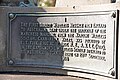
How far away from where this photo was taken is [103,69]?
213 inches

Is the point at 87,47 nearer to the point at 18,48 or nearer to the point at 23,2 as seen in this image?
the point at 18,48

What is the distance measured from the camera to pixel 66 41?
6.05 metres

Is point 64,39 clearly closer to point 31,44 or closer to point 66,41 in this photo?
point 66,41

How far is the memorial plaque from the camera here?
536cm

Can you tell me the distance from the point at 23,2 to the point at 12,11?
0.64 meters

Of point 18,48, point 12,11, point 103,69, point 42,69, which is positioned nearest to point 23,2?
point 12,11

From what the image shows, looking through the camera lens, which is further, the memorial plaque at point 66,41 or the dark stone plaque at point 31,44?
the dark stone plaque at point 31,44

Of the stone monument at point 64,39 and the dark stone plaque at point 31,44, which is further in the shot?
the dark stone plaque at point 31,44

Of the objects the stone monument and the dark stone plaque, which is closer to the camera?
the stone monument

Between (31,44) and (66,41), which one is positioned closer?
(66,41)

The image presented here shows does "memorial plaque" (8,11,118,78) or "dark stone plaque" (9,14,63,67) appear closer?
"memorial plaque" (8,11,118,78)

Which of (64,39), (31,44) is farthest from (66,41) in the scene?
(31,44)

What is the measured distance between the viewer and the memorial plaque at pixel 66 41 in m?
5.36

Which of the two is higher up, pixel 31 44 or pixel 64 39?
pixel 64 39
